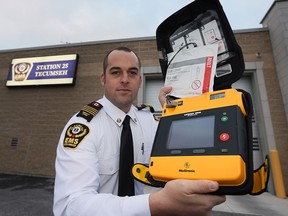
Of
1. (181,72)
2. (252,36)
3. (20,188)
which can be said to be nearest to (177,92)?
(181,72)

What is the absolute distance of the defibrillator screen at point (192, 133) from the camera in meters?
0.73

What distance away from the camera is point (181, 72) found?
100 cm

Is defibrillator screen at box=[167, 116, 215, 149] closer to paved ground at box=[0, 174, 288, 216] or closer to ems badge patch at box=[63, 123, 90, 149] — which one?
ems badge patch at box=[63, 123, 90, 149]

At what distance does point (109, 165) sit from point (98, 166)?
0.11 m

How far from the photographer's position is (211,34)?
990 mm

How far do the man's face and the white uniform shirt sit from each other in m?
0.09

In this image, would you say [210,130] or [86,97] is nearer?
[210,130]

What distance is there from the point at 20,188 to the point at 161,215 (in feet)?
17.1

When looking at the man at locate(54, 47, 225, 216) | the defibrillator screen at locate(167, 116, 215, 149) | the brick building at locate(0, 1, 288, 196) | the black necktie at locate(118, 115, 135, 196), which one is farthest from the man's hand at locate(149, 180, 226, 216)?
the brick building at locate(0, 1, 288, 196)

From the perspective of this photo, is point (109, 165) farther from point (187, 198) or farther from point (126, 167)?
point (187, 198)

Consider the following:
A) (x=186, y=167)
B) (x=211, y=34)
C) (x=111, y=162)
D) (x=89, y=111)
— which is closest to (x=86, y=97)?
(x=89, y=111)

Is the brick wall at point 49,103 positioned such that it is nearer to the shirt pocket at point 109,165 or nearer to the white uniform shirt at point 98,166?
the white uniform shirt at point 98,166

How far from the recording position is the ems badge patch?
956mm

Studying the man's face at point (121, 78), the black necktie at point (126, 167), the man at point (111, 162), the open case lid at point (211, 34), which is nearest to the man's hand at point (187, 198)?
the man at point (111, 162)
